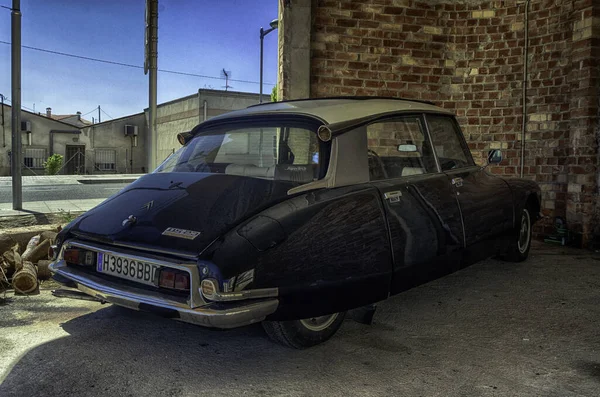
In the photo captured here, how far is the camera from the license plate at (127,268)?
268 centimetres

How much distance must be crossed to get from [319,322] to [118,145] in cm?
4207

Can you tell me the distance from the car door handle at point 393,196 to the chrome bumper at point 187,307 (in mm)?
1026

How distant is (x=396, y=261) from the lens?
10.2 feet

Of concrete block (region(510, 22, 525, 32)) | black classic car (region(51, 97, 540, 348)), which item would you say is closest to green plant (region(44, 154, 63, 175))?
concrete block (region(510, 22, 525, 32))

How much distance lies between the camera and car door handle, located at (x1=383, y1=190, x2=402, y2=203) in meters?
3.16

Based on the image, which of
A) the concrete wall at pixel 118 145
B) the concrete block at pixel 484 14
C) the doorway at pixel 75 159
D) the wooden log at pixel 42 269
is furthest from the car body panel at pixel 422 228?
the doorway at pixel 75 159

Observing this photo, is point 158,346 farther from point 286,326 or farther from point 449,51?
point 449,51

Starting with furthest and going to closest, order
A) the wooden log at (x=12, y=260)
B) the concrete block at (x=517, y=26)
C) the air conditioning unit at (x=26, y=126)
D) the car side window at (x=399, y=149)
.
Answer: the air conditioning unit at (x=26, y=126) < the concrete block at (x=517, y=26) < the wooden log at (x=12, y=260) < the car side window at (x=399, y=149)

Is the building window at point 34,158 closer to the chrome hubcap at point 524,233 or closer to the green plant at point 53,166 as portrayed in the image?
the green plant at point 53,166

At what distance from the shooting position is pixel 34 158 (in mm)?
39344

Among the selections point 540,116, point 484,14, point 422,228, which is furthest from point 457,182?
point 484,14

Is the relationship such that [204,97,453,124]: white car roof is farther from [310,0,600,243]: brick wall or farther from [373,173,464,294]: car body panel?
[310,0,600,243]: brick wall

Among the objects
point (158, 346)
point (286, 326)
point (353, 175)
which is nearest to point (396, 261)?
point (353, 175)

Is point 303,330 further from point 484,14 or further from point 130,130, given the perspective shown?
point 130,130
